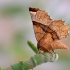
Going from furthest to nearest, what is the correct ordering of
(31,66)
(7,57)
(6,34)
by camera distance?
(6,34) → (7,57) → (31,66)

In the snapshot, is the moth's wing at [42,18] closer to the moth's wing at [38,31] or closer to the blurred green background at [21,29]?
the moth's wing at [38,31]

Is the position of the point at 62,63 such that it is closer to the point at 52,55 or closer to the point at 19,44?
the point at 19,44

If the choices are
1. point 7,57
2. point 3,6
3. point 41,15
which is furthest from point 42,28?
point 3,6

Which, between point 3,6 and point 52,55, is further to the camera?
point 3,6

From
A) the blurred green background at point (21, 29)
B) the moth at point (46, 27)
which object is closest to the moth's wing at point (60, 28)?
the moth at point (46, 27)

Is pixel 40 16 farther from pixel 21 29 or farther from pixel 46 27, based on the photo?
pixel 21 29

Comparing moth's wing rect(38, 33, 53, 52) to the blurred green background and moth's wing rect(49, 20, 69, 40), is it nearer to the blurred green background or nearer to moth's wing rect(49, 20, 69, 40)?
moth's wing rect(49, 20, 69, 40)

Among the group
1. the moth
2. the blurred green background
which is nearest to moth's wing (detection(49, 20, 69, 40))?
the moth

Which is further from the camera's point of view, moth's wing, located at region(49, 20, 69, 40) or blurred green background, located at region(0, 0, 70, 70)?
blurred green background, located at region(0, 0, 70, 70)
